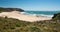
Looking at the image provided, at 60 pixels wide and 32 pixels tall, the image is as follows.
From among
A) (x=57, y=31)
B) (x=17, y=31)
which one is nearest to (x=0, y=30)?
(x=17, y=31)

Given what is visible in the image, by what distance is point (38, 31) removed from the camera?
9641mm

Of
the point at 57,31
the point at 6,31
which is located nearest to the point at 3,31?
the point at 6,31

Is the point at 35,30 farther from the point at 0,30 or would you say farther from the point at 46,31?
the point at 0,30

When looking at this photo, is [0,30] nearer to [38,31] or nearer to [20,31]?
[20,31]

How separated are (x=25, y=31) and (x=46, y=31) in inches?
58.6

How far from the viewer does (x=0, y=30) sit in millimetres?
10219

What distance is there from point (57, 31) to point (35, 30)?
177 centimetres

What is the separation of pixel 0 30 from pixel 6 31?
0.47 m

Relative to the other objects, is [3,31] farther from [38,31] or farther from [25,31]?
[38,31]

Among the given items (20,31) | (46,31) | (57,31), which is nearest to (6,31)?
(20,31)

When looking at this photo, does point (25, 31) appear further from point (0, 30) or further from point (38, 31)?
point (0, 30)

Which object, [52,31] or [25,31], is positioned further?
[52,31]

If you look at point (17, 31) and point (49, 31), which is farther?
point (49, 31)

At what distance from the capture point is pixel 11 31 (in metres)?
10.1
